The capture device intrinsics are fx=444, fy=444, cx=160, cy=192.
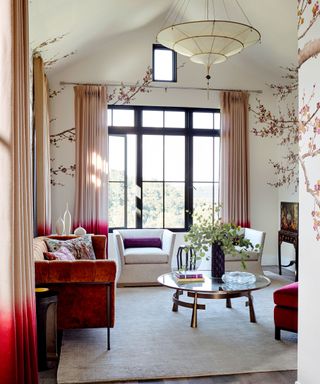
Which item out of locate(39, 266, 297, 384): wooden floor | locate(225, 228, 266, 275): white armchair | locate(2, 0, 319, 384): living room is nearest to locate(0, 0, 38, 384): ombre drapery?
locate(39, 266, 297, 384): wooden floor

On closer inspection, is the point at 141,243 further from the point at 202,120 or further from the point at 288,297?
the point at 288,297

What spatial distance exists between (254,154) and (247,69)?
1.58 m

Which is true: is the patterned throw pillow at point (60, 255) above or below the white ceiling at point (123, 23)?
below

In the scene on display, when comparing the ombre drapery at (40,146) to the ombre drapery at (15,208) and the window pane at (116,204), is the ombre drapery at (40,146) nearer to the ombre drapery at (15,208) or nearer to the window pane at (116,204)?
the window pane at (116,204)

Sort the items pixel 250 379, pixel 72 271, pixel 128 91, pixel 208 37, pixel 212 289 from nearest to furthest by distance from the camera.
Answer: pixel 250 379 < pixel 72 271 < pixel 212 289 < pixel 208 37 < pixel 128 91

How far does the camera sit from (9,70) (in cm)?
261

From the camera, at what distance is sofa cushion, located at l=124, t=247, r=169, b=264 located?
6.54 meters

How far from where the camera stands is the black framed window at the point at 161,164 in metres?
7.94

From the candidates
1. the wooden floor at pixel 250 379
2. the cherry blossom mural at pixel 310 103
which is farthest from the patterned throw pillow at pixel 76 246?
the cherry blossom mural at pixel 310 103

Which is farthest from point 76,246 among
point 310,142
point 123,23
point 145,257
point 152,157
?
point 123,23

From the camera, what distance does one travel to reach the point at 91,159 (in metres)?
7.54

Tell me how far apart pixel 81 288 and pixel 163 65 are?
17.0 ft

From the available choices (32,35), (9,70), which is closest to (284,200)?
(32,35)

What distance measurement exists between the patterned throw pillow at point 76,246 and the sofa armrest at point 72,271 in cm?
112
